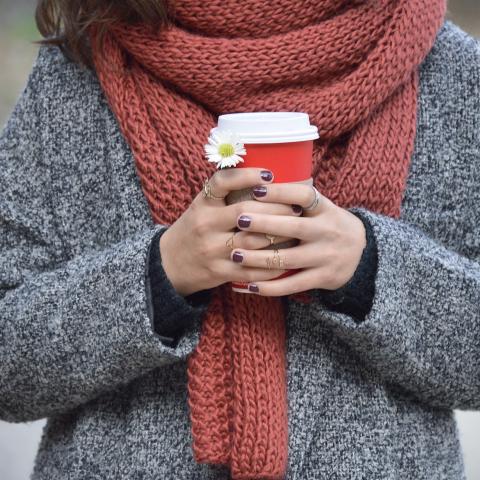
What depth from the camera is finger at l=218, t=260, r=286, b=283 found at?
2.87ft

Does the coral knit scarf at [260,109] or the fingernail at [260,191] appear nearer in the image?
the fingernail at [260,191]

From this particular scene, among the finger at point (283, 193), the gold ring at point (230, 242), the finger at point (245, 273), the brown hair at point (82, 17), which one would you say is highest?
the brown hair at point (82, 17)

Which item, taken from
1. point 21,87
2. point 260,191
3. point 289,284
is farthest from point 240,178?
point 21,87

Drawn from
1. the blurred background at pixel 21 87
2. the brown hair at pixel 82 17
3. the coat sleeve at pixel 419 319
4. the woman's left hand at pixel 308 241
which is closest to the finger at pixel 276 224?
the woman's left hand at pixel 308 241

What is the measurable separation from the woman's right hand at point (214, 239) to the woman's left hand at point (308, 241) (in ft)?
0.03

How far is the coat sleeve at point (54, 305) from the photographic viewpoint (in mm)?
970

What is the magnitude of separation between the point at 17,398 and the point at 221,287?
328mm

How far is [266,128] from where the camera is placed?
2.66ft

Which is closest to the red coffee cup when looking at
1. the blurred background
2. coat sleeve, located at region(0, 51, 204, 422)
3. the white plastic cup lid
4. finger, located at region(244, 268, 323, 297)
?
the white plastic cup lid

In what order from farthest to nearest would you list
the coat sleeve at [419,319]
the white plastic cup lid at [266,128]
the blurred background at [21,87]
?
1. the blurred background at [21,87]
2. the coat sleeve at [419,319]
3. the white plastic cup lid at [266,128]

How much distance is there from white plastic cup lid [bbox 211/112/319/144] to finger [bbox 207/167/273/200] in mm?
33

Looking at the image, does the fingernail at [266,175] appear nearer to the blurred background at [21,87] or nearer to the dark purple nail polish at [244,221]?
the dark purple nail polish at [244,221]

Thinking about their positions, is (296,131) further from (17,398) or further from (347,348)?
(17,398)

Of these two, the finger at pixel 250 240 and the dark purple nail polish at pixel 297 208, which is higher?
the dark purple nail polish at pixel 297 208
